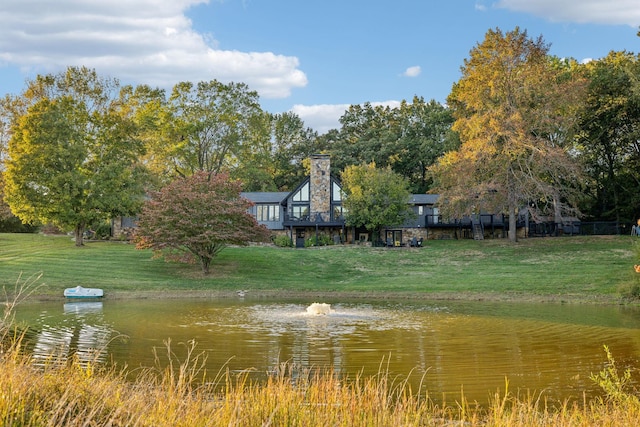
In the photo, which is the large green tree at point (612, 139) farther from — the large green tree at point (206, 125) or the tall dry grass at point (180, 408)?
the tall dry grass at point (180, 408)

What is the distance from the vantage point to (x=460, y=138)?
5209cm

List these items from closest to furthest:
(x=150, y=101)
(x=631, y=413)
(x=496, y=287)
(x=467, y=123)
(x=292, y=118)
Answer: (x=631, y=413)
(x=496, y=287)
(x=467, y=123)
(x=150, y=101)
(x=292, y=118)

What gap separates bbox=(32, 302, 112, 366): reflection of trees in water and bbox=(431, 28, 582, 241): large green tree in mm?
31563

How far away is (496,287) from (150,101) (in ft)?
142

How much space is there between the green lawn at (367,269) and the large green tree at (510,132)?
3.75 meters

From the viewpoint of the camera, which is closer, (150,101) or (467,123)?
(467,123)

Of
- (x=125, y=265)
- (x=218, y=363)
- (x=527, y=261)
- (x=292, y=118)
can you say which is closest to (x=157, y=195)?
(x=125, y=265)

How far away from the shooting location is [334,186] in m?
60.2

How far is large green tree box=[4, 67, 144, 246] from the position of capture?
46062 mm

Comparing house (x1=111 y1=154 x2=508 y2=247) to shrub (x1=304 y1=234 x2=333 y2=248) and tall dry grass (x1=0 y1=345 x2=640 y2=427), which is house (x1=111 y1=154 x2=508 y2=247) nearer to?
shrub (x1=304 y1=234 x2=333 y2=248)

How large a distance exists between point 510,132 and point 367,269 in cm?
1535

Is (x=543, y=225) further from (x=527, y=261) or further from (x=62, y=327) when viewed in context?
(x=62, y=327)

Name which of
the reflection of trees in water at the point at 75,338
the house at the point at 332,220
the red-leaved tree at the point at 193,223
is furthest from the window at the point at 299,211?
the reflection of trees in water at the point at 75,338

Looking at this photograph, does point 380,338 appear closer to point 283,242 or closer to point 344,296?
point 344,296
